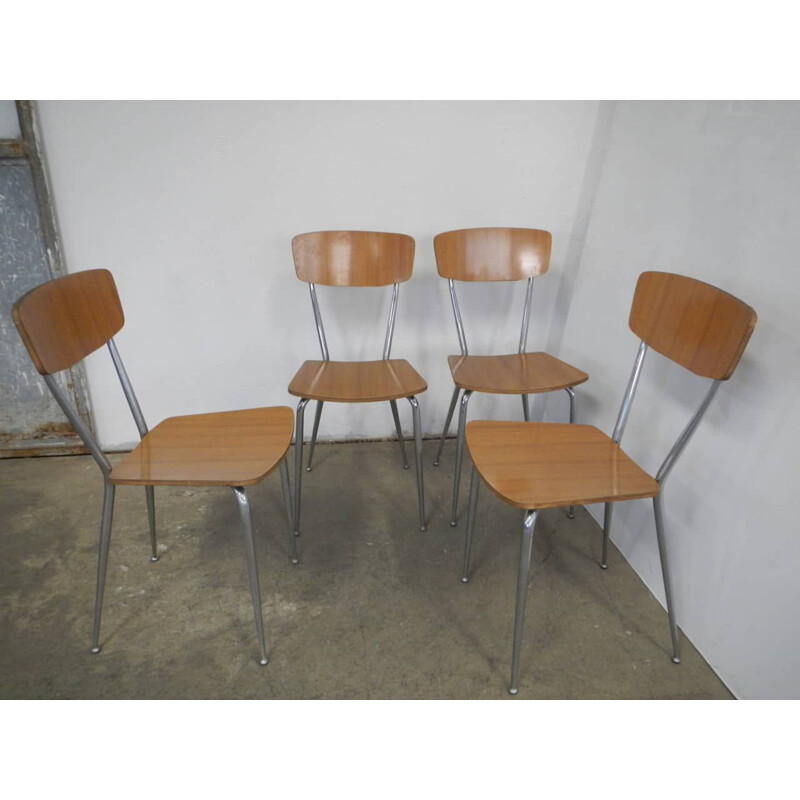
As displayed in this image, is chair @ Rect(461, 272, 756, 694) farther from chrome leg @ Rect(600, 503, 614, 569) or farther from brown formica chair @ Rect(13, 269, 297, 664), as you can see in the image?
brown formica chair @ Rect(13, 269, 297, 664)

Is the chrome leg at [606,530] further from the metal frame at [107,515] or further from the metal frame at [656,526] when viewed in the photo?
the metal frame at [107,515]

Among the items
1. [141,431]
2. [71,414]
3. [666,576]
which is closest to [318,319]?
[141,431]

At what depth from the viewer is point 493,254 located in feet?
6.28

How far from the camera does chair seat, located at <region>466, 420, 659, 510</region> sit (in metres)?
1.20

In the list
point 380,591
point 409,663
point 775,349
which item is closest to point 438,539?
point 380,591

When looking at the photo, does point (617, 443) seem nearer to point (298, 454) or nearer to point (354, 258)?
point (298, 454)

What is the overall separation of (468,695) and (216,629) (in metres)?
0.68

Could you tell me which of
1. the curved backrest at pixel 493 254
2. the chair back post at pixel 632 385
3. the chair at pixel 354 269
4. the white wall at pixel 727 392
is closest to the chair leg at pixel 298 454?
the chair at pixel 354 269

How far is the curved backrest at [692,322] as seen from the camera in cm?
113

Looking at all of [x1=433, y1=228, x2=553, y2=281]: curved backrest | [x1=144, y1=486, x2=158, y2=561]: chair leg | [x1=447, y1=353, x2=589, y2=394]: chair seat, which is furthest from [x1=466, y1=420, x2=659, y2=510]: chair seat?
[x1=144, y1=486, x2=158, y2=561]: chair leg

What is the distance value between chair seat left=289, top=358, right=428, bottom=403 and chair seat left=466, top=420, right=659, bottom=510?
310 millimetres

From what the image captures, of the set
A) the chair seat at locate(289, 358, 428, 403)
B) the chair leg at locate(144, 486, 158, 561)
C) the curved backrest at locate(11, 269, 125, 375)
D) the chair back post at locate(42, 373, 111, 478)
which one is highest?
the curved backrest at locate(11, 269, 125, 375)

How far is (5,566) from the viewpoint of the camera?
1.66m

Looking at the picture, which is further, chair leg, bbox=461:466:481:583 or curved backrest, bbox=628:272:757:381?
chair leg, bbox=461:466:481:583
